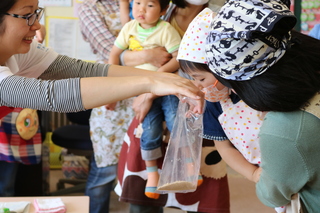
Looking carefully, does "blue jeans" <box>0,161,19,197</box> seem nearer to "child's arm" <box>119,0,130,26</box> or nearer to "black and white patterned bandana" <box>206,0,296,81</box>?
"child's arm" <box>119,0,130,26</box>

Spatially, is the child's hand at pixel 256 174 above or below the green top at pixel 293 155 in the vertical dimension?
below

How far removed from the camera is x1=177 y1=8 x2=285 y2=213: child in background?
1.48 metres

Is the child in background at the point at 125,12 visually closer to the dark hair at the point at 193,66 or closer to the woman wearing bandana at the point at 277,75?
the dark hair at the point at 193,66

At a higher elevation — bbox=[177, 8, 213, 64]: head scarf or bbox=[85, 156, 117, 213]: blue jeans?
bbox=[177, 8, 213, 64]: head scarf

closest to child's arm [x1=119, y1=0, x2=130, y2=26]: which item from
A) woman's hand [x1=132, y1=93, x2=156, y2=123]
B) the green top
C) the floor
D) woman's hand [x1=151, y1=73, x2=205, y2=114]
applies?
woman's hand [x1=132, y1=93, x2=156, y2=123]

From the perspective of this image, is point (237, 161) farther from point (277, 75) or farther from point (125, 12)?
point (125, 12)

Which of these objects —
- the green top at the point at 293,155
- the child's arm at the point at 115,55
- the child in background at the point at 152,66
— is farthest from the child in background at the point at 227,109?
the child's arm at the point at 115,55

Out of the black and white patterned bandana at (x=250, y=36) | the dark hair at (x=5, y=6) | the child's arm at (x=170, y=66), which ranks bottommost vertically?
the child's arm at (x=170, y=66)

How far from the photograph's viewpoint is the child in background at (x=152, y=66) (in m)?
1.95

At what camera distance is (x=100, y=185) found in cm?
257

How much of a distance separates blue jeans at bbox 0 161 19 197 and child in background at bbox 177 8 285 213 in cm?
155

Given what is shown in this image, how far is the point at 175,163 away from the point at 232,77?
685mm

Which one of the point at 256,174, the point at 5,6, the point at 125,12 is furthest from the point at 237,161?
the point at 125,12

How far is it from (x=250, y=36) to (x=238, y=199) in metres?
2.50
